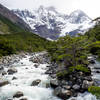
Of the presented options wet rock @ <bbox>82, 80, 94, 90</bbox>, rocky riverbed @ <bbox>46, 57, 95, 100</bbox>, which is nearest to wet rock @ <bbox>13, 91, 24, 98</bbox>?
rocky riverbed @ <bbox>46, 57, 95, 100</bbox>

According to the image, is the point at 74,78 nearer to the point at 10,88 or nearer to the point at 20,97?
the point at 20,97

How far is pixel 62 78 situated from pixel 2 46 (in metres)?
36.0

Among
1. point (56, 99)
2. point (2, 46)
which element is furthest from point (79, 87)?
point (2, 46)

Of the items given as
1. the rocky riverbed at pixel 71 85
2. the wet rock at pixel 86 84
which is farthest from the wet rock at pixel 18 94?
the wet rock at pixel 86 84

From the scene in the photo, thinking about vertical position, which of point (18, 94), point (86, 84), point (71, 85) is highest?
point (86, 84)

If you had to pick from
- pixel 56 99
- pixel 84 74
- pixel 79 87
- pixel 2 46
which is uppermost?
pixel 2 46

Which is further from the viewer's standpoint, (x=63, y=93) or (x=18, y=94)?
(x=18, y=94)

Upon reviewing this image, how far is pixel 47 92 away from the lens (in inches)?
486

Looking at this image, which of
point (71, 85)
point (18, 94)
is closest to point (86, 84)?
point (71, 85)

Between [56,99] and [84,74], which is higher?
[84,74]

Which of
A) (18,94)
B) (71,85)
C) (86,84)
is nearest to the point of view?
(86,84)

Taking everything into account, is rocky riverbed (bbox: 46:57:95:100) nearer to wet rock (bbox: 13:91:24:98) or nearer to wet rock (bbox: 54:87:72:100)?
wet rock (bbox: 54:87:72:100)

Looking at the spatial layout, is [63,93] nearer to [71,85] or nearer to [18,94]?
[71,85]

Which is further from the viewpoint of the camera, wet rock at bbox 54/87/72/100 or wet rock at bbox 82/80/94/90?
wet rock at bbox 82/80/94/90
